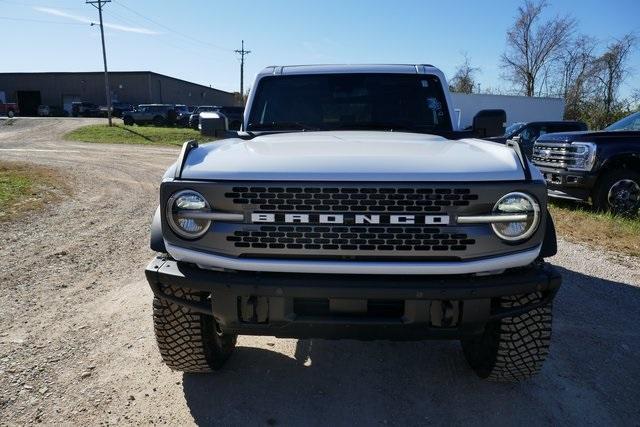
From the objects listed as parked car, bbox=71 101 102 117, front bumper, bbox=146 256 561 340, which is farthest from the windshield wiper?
parked car, bbox=71 101 102 117

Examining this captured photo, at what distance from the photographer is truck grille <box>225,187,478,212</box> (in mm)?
2293

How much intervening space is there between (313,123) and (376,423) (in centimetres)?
226

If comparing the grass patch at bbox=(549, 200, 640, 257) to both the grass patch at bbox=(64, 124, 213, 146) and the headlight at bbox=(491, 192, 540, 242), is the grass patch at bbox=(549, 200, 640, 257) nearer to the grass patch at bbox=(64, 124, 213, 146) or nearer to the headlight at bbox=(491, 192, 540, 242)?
the headlight at bbox=(491, 192, 540, 242)

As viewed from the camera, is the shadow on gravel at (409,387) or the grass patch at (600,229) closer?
the shadow on gravel at (409,387)

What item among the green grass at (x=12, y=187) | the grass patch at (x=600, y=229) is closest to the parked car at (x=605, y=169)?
the grass patch at (x=600, y=229)

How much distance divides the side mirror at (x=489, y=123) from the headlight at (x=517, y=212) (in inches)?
61.8

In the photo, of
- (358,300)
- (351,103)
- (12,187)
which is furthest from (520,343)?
(12,187)

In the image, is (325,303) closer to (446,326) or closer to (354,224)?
(354,224)

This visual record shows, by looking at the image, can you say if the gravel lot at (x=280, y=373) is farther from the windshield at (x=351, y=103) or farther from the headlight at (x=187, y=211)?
the windshield at (x=351, y=103)

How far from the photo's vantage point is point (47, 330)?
12.2ft

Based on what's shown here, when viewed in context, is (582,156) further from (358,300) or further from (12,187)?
(12,187)

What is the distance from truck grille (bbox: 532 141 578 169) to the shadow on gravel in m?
5.22

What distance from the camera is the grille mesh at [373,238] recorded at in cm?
232

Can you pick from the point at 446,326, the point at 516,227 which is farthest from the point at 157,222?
the point at 516,227
